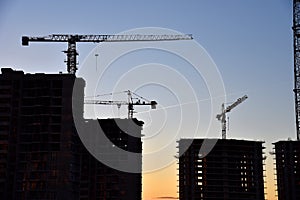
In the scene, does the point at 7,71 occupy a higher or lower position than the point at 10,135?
higher

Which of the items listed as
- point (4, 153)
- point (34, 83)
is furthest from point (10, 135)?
point (34, 83)

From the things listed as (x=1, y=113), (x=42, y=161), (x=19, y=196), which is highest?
(x=1, y=113)

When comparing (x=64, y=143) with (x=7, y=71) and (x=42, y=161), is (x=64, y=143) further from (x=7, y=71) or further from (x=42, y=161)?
(x=7, y=71)

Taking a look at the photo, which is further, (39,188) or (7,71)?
(7,71)

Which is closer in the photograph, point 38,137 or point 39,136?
point 38,137

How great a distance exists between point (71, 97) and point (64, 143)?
1758 cm

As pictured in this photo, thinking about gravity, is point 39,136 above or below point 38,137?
above

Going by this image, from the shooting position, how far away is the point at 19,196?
179125mm

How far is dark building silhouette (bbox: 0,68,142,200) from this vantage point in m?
180

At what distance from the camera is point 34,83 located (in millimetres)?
192250

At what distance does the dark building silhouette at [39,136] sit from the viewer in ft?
592

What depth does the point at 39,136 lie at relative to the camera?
186 metres

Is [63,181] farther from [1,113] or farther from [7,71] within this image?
[7,71]

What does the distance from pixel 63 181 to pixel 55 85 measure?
36.2 metres
